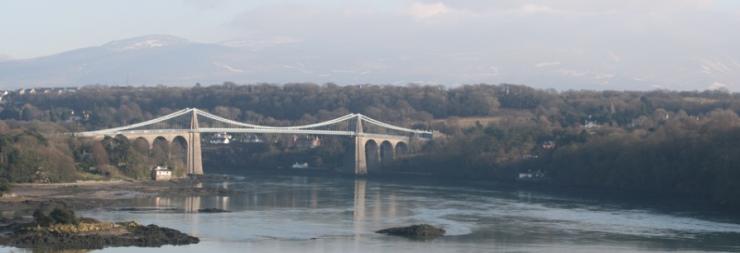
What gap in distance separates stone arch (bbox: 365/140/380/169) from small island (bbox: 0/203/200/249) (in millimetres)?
41741

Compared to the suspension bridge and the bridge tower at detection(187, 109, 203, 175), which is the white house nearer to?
the bridge tower at detection(187, 109, 203, 175)

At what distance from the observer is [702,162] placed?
49.9 meters

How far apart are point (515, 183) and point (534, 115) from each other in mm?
22052

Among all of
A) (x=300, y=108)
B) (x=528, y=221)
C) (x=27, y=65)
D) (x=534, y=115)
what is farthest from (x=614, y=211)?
(x=27, y=65)

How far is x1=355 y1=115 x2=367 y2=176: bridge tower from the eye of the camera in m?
72.2

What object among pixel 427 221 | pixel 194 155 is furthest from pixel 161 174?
pixel 427 221

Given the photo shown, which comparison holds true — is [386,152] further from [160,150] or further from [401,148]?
[160,150]

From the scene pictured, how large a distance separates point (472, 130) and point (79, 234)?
44121 millimetres

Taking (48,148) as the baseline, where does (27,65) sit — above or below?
above

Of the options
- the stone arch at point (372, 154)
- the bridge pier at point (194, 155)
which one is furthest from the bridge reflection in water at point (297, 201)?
the stone arch at point (372, 154)

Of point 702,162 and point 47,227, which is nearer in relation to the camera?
point 47,227

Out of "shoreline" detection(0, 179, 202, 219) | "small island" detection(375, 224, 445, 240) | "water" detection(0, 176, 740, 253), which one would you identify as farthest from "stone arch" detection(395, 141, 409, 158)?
"small island" detection(375, 224, 445, 240)

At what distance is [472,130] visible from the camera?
74750mm

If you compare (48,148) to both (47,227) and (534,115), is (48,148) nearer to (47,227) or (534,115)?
(47,227)
